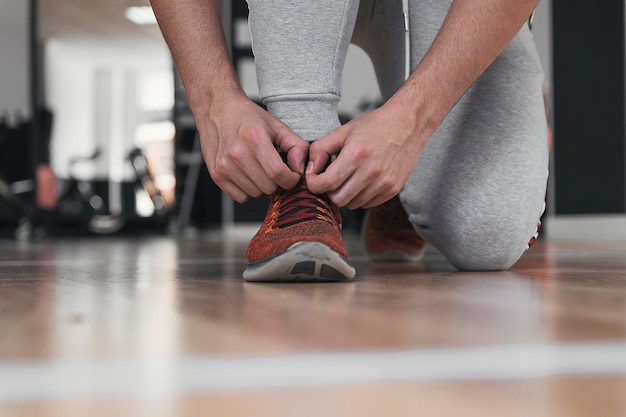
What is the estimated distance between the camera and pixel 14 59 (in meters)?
5.39

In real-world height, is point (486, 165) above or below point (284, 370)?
above

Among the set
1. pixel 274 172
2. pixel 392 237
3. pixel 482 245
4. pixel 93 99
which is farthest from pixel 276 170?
pixel 93 99

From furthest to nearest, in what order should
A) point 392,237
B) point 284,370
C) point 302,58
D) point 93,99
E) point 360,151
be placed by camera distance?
point 93,99 < point 392,237 < point 302,58 < point 360,151 < point 284,370

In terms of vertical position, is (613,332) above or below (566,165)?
below

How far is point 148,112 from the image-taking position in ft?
17.1

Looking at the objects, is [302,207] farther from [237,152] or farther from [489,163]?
[489,163]

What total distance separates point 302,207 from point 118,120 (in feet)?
14.6

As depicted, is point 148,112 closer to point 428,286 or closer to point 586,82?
point 586,82

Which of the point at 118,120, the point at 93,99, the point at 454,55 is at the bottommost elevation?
the point at 454,55

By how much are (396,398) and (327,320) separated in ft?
0.61

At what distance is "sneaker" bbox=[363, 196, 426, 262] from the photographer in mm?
1427

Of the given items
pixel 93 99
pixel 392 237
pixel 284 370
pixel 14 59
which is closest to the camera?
pixel 284 370

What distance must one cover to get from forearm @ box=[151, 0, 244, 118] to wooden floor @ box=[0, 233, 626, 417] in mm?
348

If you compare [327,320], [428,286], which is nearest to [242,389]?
[327,320]
